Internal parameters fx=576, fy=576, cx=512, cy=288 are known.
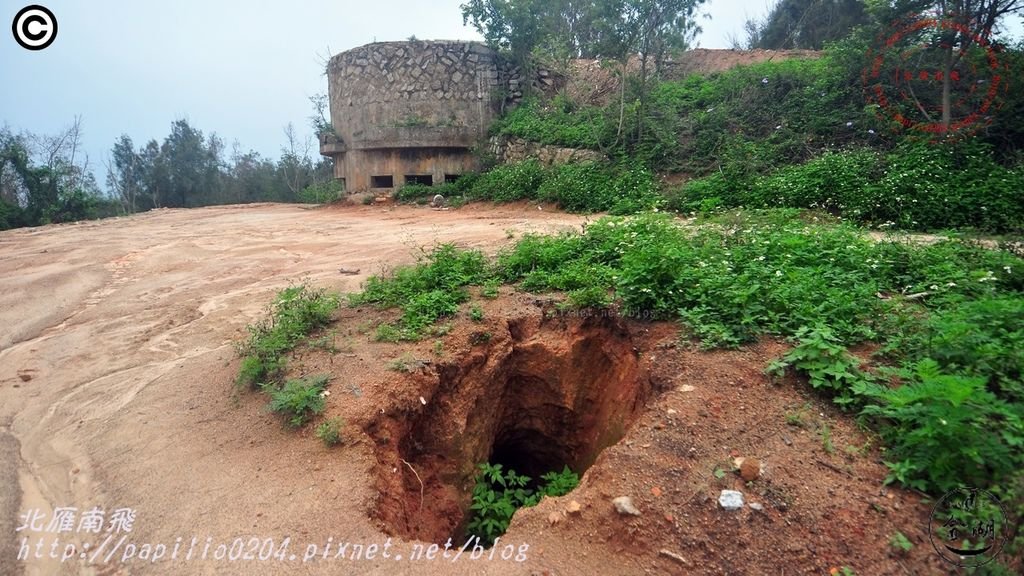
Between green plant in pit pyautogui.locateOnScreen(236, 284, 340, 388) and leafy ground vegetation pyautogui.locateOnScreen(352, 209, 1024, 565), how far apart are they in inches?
16.3

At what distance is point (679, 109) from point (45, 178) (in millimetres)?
17497

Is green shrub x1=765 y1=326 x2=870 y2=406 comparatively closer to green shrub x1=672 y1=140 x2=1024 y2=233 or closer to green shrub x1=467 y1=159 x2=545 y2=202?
green shrub x1=672 y1=140 x2=1024 y2=233

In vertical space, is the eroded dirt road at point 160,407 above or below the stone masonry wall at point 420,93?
below

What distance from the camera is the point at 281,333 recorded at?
458cm

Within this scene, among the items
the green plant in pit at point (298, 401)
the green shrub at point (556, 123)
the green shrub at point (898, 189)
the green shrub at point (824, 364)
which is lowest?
the green plant in pit at point (298, 401)

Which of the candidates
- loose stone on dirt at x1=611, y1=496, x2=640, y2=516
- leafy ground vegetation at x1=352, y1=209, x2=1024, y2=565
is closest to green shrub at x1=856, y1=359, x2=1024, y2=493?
leafy ground vegetation at x1=352, y1=209, x2=1024, y2=565

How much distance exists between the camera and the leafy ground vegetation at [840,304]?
261 cm

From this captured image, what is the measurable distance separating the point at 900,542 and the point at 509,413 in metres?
3.13

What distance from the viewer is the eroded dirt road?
9.53ft

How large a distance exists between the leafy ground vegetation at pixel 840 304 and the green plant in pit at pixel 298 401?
0.89 metres

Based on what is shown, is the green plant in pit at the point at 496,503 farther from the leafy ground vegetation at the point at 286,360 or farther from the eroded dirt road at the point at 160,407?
the leafy ground vegetation at the point at 286,360

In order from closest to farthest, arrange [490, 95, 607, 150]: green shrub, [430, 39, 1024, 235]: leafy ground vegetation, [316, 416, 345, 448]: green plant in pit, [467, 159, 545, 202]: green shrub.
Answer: [316, 416, 345, 448]: green plant in pit < [430, 39, 1024, 235]: leafy ground vegetation < [467, 159, 545, 202]: green shrub < [490, 95, 607, 150]: green shrub

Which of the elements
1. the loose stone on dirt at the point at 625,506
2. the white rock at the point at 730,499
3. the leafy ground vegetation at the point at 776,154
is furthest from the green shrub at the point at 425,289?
the leafy ground vegetation at the point at 776,154

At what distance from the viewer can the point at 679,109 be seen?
40.4 feet
